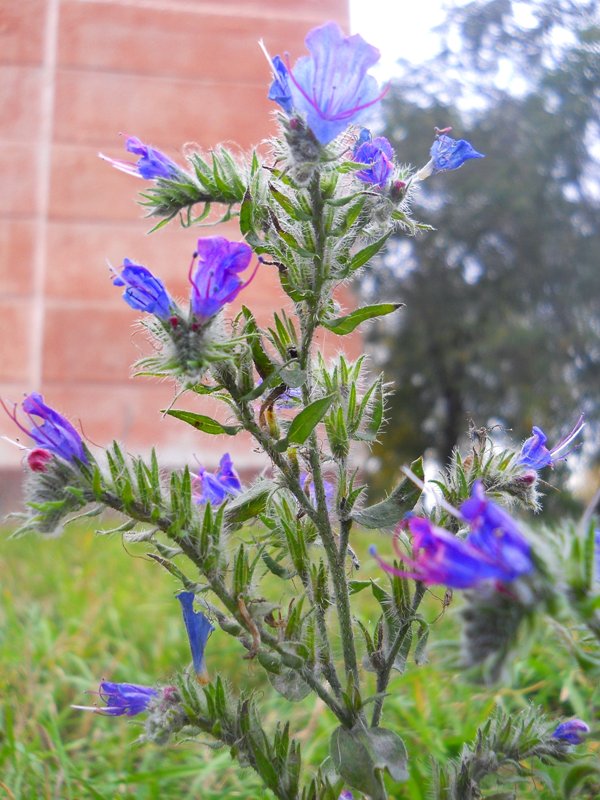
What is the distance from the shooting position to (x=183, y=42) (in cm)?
652

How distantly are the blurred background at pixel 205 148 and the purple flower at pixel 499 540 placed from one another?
3.89 meters

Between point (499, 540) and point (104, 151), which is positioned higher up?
point (499, 540)

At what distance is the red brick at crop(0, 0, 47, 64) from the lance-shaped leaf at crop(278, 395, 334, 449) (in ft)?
18.9

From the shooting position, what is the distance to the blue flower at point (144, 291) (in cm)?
84

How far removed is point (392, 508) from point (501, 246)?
27.3 ft

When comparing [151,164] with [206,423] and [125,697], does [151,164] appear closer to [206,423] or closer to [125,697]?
[206,423]

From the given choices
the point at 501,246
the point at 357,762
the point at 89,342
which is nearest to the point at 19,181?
the point at 89,342

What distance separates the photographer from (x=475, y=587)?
1.99 feet

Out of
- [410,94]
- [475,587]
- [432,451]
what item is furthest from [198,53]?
[475,587]

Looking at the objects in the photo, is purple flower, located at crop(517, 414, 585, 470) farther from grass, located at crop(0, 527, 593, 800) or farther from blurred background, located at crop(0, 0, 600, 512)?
blurred background, located at crop(0, 0, 600, 512)

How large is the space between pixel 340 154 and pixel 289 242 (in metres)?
0.10

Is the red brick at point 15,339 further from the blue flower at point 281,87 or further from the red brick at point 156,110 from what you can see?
the blue flower at point 281,87

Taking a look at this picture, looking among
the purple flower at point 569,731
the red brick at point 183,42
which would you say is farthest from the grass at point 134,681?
the red brick at point 183,42

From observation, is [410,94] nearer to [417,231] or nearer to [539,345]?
[539,345]
